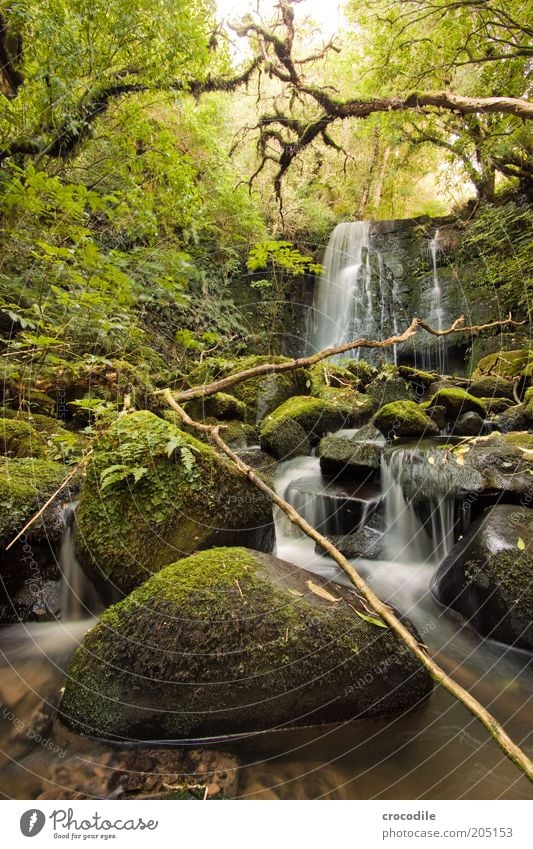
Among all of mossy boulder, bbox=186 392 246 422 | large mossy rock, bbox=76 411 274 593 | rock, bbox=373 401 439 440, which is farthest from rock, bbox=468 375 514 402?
large mossy rock, bbox=76 411 274 593

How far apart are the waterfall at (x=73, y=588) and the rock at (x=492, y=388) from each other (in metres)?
7.49

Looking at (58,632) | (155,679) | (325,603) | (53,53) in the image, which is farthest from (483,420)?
(53,53)

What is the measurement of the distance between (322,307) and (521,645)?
533 inches

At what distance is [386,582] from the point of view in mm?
4305

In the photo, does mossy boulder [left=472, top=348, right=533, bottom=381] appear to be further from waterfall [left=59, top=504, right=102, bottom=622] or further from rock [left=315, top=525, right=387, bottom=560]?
waterfall [left=59, top=504, right=102, bottom=622]

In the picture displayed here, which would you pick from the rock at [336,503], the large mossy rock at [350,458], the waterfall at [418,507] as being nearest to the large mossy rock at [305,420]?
the large mossy rock at [350,458]

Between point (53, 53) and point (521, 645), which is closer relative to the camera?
point (521, 645)

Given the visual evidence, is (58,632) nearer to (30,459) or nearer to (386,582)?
(30,459)

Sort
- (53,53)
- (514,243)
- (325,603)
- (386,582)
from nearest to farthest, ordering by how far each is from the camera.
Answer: (325,603) < (53,53) < (386,582) < (514,243)

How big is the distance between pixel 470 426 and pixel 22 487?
664 centimetres

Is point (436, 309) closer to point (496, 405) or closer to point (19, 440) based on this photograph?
point (496, 405)
